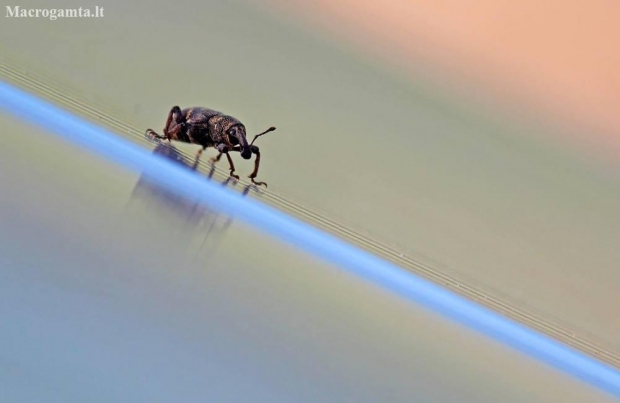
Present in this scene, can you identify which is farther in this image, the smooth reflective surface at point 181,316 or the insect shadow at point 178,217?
the insect shadow at point 178,217

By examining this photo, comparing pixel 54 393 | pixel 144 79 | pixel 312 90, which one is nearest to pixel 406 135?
pixel 312 90

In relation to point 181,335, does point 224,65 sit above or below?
above

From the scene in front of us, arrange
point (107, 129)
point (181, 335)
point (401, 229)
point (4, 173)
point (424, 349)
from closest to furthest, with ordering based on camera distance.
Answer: point (181, 335)
point (4, 173)
point (424, 349)
point (107, 129)
point (401, 229)

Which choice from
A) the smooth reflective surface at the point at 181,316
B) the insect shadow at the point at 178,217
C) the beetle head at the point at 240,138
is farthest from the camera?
the beetle head at the point at 240,138

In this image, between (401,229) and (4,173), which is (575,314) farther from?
(4,173)

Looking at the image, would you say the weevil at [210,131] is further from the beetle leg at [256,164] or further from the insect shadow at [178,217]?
the insect shadow at [178,217]

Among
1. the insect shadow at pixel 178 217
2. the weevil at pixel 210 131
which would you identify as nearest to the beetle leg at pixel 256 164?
the weevil at pixel 210 131

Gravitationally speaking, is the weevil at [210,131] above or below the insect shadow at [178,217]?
above

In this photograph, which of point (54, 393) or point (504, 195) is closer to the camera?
point (54, 393)
